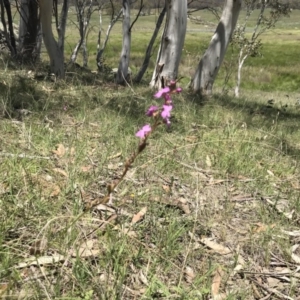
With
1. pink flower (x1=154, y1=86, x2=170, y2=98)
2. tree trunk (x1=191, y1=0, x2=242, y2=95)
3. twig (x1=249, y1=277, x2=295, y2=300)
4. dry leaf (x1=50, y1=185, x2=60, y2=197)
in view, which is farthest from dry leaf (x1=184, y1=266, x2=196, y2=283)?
tree trunk (x1=191, y1=0, x2=242, y2=95)

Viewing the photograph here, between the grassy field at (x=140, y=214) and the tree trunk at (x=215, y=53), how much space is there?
3.20m

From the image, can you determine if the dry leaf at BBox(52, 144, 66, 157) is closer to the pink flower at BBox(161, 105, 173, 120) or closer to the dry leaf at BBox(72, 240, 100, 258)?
the dry leaf at BBox(72, 240, 100, 258)

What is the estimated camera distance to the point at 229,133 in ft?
12.9

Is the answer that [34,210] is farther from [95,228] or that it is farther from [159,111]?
[159,111]

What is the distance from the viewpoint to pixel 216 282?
191cm

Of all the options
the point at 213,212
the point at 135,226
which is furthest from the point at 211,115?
the point at 135,226

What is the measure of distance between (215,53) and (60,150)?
15.9 ft

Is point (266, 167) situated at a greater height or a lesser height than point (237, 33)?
greater

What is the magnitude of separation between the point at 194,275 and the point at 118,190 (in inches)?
31.6

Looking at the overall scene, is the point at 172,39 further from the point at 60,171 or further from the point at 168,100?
the point at 168,100

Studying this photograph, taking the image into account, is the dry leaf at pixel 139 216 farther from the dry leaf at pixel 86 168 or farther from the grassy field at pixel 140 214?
the dry leaf at pixel 86 168

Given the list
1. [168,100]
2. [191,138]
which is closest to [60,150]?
[191,138]

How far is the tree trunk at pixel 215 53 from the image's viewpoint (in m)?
7.14

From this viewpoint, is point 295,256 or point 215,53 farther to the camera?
point 215,53
